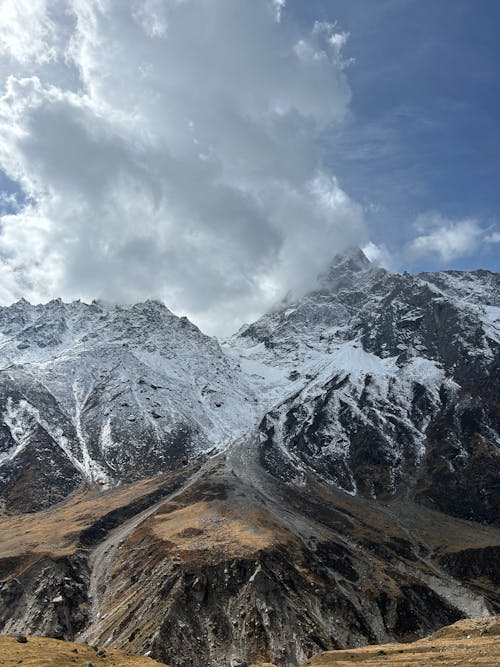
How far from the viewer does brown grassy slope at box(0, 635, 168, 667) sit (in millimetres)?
60969

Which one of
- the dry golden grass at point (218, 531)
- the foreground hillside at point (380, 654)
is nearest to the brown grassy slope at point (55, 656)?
the foreground hillside at point (380, 654)

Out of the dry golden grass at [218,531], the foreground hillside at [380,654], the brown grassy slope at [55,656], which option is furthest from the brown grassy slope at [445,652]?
the dry golden grass at [218,531]

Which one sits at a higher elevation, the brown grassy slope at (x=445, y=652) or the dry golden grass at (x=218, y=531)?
the dry golden grass at (x=218, y=531)

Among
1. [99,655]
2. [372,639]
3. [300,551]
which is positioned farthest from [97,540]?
[99,655]

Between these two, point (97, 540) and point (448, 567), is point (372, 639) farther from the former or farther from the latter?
point (97, 540)

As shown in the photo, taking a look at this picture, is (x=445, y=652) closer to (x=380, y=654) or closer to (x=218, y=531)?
(x=380, y=654)

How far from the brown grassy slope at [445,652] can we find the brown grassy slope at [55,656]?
28970 millimetres

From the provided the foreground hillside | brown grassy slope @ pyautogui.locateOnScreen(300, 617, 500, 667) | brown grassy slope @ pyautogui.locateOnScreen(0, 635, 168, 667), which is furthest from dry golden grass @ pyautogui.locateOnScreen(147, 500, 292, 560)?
brown grassy slope @ pyautogui.locateOnScreen(0, 635, 168, 667)

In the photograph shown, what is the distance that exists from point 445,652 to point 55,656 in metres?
49.0

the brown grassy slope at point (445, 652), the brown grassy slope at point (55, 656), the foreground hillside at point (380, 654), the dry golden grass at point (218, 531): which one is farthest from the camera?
the dry golden grass at point (218, 531)

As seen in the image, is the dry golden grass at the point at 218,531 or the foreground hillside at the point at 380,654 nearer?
the foreground hillside at the point at 380,654

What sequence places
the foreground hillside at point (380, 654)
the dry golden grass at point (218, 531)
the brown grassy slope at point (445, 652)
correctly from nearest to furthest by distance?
the brown grassy slope at point (445, 652) < the foreground hillside at point (380, 654) < the dry golden grass at point (218, 531)

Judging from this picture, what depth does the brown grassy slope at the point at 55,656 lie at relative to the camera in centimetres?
6097

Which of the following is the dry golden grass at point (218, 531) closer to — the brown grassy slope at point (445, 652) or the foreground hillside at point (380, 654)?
the brown grassy slope at point (445, 652)
